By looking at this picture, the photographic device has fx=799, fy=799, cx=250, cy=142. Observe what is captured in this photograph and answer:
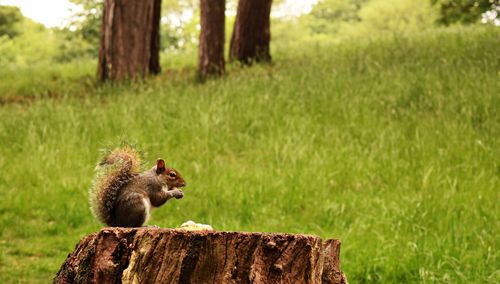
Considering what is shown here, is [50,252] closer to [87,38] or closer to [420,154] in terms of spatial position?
[420,154]

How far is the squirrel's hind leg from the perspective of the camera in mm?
3525

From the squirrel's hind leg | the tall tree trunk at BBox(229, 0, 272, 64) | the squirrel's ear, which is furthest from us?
the tall tree trunk at BBox(229, 0, 272, 64)

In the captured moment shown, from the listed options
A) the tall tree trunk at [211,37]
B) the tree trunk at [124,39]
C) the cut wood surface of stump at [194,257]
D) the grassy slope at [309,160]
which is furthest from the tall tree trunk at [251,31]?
the cut wood surface of stump at [194,257]

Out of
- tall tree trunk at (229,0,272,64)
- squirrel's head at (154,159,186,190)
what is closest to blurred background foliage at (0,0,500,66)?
tall tree trunk at (229,0,272,64)

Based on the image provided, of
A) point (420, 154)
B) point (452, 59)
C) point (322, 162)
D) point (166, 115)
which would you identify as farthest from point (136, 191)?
point (452, 59)

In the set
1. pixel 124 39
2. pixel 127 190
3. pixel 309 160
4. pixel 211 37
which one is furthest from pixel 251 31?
pixel 127 190

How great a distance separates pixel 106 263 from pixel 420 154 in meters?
6.89

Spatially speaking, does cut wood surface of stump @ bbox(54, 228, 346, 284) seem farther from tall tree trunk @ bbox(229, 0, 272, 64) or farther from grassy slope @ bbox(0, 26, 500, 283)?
tall tree trunk @ bbox(229, 0, 272, 64)

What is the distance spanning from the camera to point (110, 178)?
362 centimetres

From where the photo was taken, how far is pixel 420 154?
379 inches

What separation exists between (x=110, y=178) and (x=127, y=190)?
108 millimetres

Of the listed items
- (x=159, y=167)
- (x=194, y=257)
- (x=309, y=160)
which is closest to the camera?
(x=194, y=257)

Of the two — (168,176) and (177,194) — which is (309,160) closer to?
(168,176)

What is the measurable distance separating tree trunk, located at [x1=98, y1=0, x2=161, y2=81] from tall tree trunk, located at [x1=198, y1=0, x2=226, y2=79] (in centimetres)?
131
